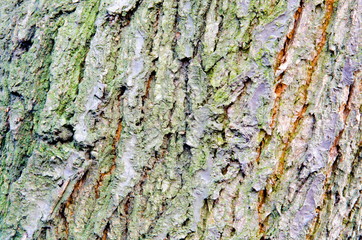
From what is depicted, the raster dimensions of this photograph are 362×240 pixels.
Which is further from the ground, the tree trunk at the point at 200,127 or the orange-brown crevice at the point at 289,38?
the orange-brown crevice at the point at 289,38

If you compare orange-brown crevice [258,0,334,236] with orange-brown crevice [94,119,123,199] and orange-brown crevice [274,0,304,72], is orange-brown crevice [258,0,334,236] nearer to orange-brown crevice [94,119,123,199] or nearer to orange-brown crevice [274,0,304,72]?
orange-brown crevice [274,0,304,72]

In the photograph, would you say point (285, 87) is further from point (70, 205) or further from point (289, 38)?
point (70, 205)

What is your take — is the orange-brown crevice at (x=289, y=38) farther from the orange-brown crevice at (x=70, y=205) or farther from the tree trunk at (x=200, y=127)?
the orange-brown crevice at (x=70, y=205)

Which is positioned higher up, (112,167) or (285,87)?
(285,87)

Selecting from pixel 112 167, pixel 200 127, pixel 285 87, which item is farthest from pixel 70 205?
pixel 285 87

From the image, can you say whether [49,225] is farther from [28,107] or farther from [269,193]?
[269,193]

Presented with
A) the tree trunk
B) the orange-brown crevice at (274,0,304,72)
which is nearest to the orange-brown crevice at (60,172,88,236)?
the tree trunk

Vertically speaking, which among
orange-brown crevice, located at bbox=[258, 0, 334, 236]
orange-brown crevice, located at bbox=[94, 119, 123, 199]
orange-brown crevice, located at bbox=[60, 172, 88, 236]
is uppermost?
orange-brown crevice, located at bbox=[258, 0, 334, 236]

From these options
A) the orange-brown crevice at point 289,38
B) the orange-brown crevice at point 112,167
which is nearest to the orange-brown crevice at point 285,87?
the orange-brown crevice at point 289,38
